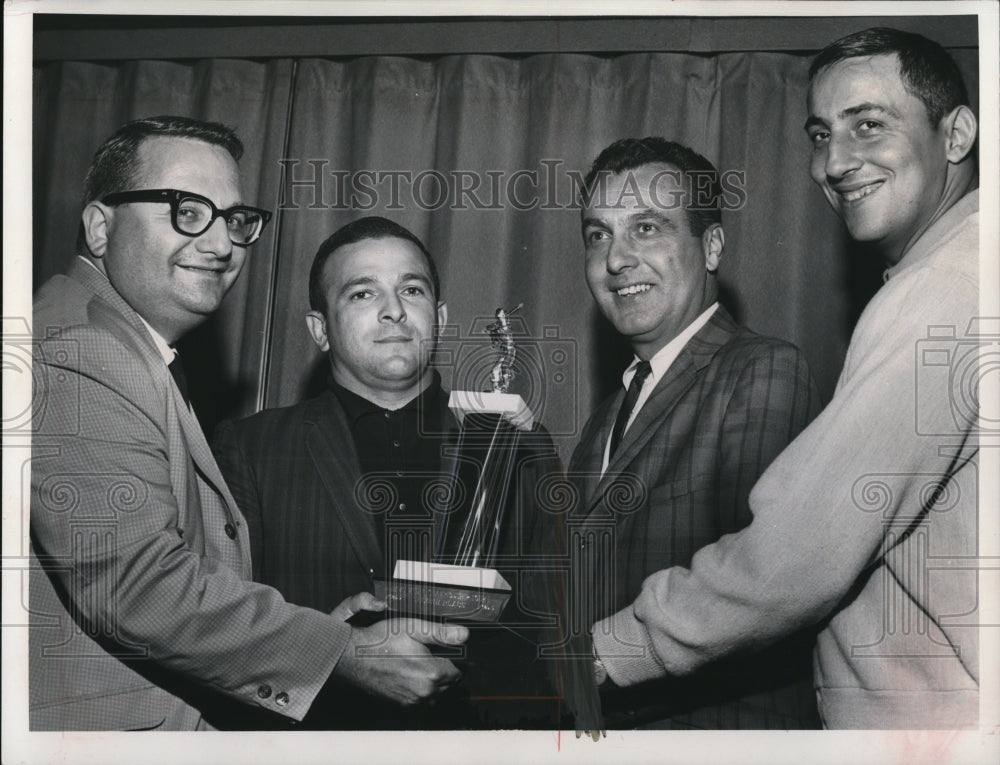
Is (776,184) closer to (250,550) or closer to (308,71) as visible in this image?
(308,71)

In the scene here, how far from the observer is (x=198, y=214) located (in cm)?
292

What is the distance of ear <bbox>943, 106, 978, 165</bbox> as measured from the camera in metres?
2.87

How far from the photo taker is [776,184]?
294 cm

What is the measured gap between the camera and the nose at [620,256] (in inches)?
114

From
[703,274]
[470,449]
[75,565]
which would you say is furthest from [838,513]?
[75,565]

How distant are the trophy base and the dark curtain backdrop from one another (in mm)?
362

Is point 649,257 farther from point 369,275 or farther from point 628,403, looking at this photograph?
point 369,275

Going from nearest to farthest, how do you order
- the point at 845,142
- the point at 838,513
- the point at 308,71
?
1. the point at 838,513
2. the point at 845,142
3. the point at 308,71

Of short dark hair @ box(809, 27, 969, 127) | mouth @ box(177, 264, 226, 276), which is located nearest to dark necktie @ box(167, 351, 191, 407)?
mouth @ box(177, 264, 226, 276)

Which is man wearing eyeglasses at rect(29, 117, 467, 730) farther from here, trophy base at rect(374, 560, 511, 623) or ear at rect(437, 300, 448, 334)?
ear at rect(437, 300, 448, 334)

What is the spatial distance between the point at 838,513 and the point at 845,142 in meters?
0.84

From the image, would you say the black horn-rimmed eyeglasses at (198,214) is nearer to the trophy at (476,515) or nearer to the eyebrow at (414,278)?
the eyebrow at (414,278)
